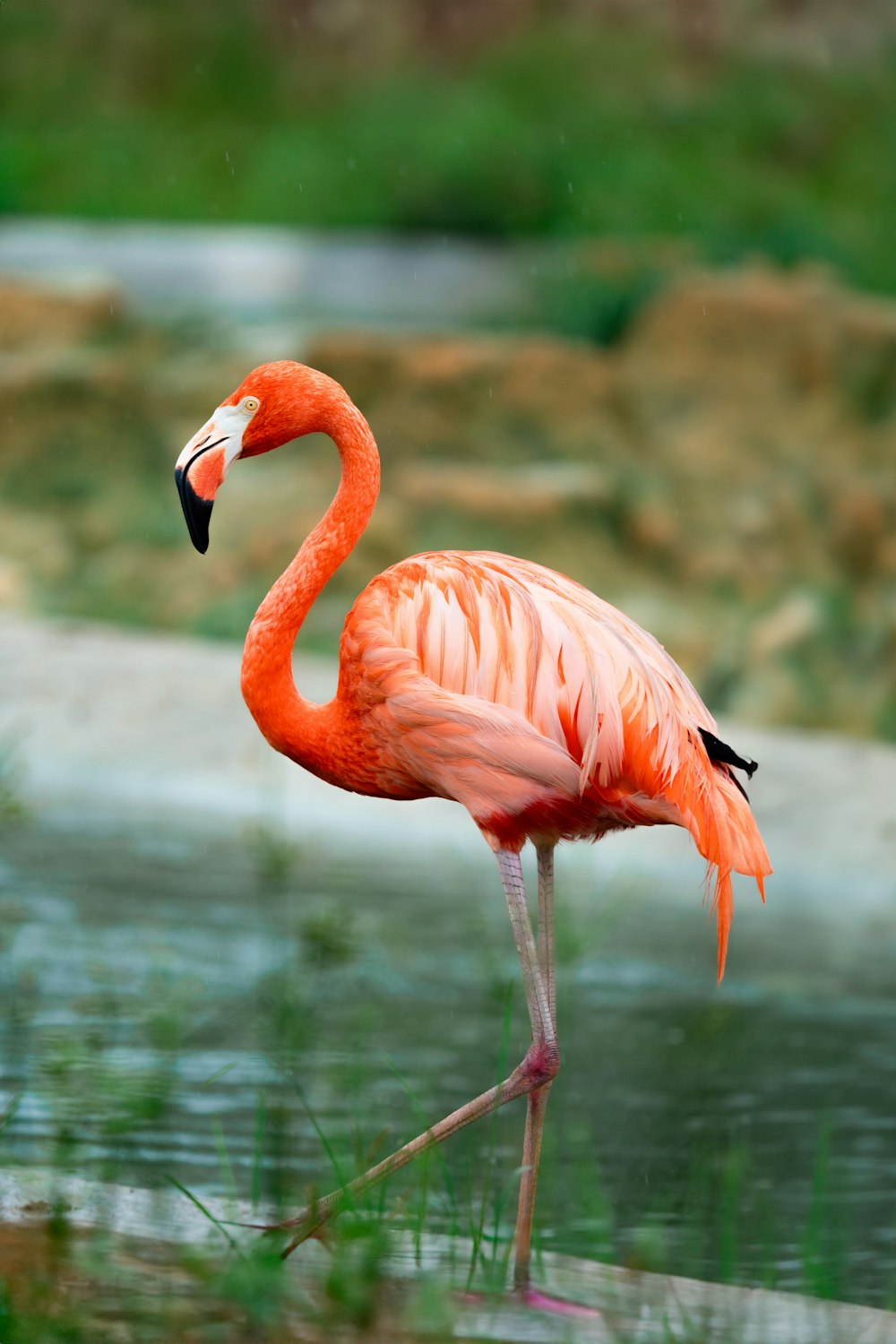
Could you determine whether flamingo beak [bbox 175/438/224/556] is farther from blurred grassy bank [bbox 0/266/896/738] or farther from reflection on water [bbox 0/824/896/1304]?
blurred grassy bank [bbox 0/266/896/738]

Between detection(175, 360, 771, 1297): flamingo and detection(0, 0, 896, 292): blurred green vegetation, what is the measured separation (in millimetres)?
12371

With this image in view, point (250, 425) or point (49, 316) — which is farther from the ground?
point (49, 316)

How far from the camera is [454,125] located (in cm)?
1744

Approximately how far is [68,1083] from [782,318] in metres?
11.1

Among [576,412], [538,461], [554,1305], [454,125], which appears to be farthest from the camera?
[454,125]

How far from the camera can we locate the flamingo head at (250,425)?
9.68ft

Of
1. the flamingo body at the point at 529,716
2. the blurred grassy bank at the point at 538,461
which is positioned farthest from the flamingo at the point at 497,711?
the blurred grassy bank at the point at 538,461

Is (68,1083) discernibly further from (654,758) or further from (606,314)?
(606,314)

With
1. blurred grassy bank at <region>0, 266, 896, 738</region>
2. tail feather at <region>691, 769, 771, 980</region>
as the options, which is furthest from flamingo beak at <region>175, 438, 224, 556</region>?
blurred grassy bank at <region>0, 266, 896, 738</region>

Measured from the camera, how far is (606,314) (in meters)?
13.8

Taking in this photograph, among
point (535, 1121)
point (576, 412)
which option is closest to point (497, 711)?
point (535, 1121)

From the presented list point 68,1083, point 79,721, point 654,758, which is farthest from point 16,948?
point 79,721

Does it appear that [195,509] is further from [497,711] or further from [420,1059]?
[420,1059]

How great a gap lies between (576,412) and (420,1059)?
900 cm
